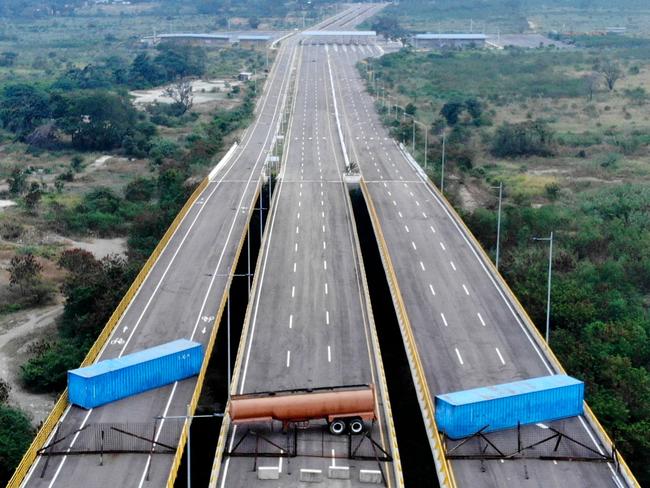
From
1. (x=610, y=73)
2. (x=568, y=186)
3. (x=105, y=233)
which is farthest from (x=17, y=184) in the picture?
(x=610, y=73)

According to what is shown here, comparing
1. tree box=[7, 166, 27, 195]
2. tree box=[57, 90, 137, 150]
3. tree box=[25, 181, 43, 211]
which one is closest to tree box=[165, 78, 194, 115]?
tree box=[57, 90, 137, 150]

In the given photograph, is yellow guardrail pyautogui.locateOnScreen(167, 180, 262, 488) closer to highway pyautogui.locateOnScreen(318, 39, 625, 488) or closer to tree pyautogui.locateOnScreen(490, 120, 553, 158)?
highway pyautogui.locateOnScreen(318, 39, 625, 488)

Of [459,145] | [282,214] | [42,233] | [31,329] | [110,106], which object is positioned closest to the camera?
[31,329]

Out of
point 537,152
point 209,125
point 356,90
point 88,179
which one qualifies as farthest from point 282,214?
point 356,90

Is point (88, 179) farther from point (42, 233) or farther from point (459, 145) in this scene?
point (459, 145)

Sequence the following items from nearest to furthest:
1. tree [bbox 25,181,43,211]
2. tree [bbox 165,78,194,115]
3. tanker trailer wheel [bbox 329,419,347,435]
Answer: tanker trailer wheel [bbox 329,419,347,435]
tree [bbox 25,181,43,211]
tree [bbox 165,78,194,115]

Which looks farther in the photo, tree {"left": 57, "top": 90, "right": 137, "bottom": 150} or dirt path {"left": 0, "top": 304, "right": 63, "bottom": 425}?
tree {"left": 57, "top": 90, "right": 137, "bottom": 150}
